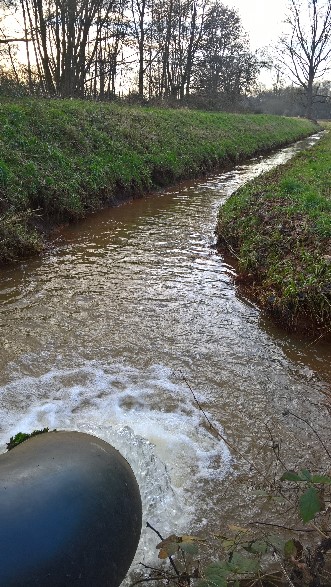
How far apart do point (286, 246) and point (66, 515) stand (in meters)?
5.77

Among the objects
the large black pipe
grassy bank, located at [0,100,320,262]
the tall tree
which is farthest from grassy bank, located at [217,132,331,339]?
the tall tree

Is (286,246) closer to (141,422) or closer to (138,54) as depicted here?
(141,422)

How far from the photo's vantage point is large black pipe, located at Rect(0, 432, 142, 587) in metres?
1.60

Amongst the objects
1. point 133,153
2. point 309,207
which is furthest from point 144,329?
point 133,153

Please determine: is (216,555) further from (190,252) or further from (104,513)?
(190,252)

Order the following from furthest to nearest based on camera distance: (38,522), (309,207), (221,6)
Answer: (221,6)
(309,207)
(38,522)

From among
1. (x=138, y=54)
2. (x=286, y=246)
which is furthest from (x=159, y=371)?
(x=138, y=54)

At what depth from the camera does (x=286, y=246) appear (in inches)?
270

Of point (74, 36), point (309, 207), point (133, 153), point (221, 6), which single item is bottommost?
point (309, 207)

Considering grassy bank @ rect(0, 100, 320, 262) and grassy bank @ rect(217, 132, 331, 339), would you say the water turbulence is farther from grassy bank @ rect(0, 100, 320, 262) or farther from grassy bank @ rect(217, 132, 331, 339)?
grassy bank @ rect(0, 100, 320, 262)

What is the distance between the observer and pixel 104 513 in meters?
1.81

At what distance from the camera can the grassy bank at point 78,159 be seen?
8312 millimetres

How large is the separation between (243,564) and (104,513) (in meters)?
0.67

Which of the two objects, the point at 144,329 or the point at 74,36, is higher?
the point at 74,36
